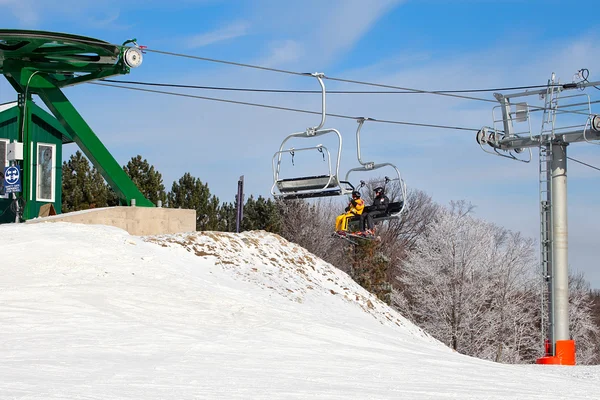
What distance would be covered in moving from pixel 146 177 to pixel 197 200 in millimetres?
4411

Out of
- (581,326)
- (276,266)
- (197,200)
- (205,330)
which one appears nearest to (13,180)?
(276,266)

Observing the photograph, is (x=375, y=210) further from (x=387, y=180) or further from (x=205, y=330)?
(x=205, y=330)

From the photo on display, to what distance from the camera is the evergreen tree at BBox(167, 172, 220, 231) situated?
43719mm

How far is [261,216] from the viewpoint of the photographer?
4472 centimetres

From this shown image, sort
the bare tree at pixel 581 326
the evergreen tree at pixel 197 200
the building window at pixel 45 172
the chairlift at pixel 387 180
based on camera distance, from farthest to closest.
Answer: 1. the bare tree at pixel 581 326
2. the evergreen tree at pixel 197 200
3. the building window at pixel 45 172
4. the chairlift at pixel 387 180

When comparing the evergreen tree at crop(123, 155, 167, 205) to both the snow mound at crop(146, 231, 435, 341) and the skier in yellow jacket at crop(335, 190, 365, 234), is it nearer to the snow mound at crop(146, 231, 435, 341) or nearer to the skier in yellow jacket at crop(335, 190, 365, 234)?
the snow mound at crop(146, 231, 435, 341)

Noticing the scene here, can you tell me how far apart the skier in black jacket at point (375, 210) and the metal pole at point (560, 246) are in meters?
5.95

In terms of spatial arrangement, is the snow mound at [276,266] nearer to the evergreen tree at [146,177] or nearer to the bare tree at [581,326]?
the evergreen tree at [146,177]

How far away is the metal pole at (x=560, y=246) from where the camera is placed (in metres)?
23.7

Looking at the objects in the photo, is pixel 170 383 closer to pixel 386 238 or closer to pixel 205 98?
pixel 205 98

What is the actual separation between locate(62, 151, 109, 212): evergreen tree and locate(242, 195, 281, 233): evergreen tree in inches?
A: 353

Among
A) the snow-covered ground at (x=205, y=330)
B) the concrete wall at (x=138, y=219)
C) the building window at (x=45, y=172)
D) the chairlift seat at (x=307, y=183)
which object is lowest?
the snow-covered ground at (x=205, y=330)

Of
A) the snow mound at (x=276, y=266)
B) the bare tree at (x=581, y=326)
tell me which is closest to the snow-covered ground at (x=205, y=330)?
the snow mound at (x=276, y=266)

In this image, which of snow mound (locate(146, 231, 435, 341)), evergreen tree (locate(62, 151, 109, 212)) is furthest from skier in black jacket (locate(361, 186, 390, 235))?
evergreen tree (locate(62, 151, 109, 212))
